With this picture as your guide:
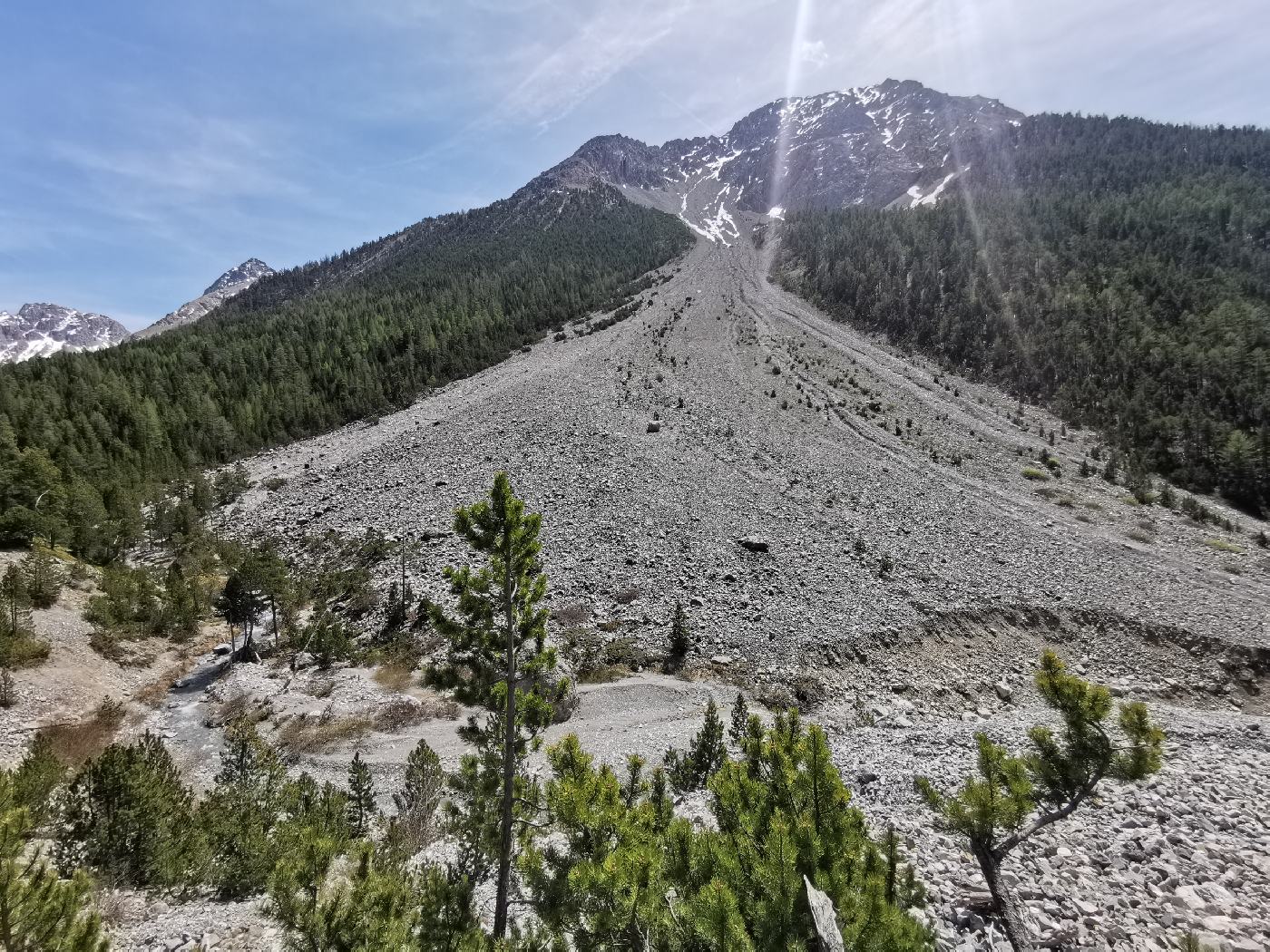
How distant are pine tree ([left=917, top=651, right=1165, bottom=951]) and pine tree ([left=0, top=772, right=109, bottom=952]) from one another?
7879 millimetres

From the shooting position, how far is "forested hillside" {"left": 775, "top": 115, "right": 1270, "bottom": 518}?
41938 millimetres

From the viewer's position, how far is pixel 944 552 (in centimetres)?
2316

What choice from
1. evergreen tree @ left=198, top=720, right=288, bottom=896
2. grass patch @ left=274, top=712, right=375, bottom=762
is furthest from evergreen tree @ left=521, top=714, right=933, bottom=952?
grass patch @ left=274, top=712, right=375, bottom=762

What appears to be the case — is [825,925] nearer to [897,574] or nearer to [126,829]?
[126,829]

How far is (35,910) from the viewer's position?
4121 millimetres

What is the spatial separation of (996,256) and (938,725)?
75.4 metres

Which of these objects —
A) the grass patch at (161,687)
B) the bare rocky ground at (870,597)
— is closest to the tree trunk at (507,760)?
the bare rocky ground at (870,597)

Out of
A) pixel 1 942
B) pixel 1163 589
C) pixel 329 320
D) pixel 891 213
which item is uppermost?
pixel 891 213

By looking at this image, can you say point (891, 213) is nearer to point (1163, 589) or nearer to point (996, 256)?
point (996, 256)

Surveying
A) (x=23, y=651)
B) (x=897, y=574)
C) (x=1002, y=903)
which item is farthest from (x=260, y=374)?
(x=1002, y=903)

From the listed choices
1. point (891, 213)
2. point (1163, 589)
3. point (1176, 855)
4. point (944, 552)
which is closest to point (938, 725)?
point (1176, 855)

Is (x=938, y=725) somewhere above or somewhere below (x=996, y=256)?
below

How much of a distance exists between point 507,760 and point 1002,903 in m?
6.16

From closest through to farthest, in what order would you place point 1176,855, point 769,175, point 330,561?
1. point 1176,855
2. point 330,561
3. point 769,175
